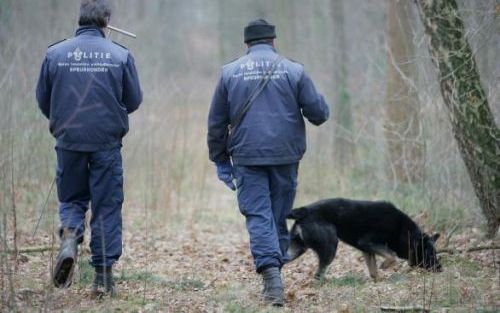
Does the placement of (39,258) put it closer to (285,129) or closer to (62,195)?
(62,195)

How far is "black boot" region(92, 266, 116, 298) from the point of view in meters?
6.54

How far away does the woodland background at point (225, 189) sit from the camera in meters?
6.71

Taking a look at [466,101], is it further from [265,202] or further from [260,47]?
[265,202]

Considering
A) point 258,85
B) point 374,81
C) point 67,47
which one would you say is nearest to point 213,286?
point 258,85

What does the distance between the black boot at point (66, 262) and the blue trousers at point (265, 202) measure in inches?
63.8

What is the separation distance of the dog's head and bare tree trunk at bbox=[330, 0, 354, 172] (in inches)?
238

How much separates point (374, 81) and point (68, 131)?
356 inches

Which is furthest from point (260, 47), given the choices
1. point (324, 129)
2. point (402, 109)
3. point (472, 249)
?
point (324, 129)

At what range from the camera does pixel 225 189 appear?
54.0ft

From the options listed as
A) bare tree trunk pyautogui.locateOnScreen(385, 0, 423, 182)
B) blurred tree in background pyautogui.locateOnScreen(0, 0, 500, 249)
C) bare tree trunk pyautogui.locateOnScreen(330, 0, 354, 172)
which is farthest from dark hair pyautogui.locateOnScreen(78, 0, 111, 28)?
bare tree trunk pyautogui.locateOnScreen(330, 0, 354, 172)

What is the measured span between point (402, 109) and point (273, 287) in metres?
7.14

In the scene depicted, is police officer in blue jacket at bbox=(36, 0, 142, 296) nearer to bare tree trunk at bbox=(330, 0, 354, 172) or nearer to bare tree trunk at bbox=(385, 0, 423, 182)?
bare tree trunk at bbox=(385, 0, 423, 182)

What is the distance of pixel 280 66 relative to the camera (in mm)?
6902

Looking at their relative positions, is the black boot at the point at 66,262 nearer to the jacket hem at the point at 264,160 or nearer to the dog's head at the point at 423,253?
the jacket hem at the point at 264,160
